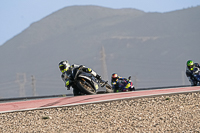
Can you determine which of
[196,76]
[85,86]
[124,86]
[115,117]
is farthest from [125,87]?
[115,117]

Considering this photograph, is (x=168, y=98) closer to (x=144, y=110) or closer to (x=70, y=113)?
(x=144, y=110)

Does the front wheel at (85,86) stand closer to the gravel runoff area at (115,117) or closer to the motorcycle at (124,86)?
the gravel runoff area at (115,117)

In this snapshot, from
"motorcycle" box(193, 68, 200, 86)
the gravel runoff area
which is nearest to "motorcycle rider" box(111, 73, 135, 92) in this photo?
"motorcycle" box(193, 68, 200, 86)

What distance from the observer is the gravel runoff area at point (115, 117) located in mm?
10172

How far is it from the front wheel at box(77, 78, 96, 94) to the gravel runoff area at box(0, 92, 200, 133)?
327cm

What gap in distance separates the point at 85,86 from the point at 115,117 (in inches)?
231

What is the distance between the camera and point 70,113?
40.6 feet

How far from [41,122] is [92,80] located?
249 inches

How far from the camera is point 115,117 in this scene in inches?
447

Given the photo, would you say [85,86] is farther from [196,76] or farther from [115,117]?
[196,76]

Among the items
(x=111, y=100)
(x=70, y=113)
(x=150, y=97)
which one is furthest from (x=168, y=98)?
(x=70, y=113)

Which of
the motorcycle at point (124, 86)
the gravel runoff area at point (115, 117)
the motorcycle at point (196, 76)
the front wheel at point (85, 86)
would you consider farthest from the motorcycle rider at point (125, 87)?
the gravel runoff area at point (115, 117)

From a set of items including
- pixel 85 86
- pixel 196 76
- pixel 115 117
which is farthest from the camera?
pixel 196 76

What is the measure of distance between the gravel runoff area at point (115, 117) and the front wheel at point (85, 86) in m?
3.27
